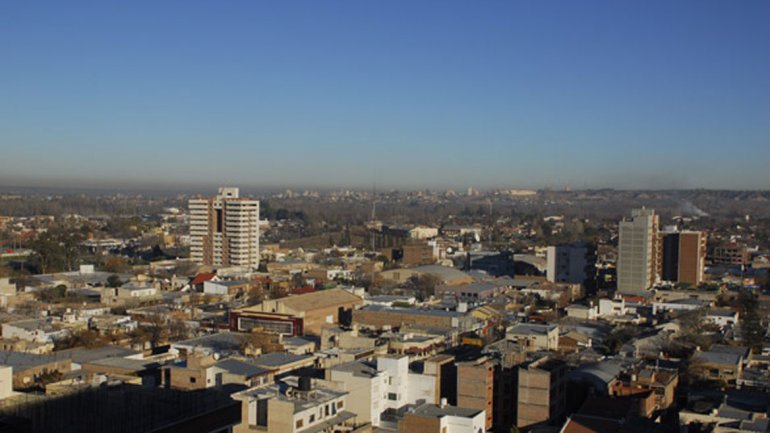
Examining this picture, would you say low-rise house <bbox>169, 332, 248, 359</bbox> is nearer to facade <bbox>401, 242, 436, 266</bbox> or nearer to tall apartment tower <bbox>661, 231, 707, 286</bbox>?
tall apartment tower <bbox>661, 231, 707, 286</bbox>

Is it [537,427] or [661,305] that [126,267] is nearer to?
[661,305]

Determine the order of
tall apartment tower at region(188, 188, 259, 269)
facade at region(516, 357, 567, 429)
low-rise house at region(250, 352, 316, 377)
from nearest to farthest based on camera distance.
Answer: facade at region(516, 357, 567, 429) < low-rise house at region(250, 352, 316, 377) < tall apartment tower at region(188, 188, 259, 269)

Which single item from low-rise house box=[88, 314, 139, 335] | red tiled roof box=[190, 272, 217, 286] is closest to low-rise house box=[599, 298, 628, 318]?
low-rise house box=[88, 314, 139, 335]

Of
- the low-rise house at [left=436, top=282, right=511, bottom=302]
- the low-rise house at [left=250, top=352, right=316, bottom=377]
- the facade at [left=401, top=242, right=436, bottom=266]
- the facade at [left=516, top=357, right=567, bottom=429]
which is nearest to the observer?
the facade at [left=516, top=357, right=567, bottom=429]

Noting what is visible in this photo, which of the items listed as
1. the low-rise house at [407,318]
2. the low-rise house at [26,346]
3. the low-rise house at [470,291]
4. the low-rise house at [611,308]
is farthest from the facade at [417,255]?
the low-rise house at [26,346]

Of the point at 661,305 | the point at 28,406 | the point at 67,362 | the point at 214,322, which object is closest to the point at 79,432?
Result: the point at 28,406

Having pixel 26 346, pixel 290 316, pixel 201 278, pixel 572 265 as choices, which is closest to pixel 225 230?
pixel 201 278

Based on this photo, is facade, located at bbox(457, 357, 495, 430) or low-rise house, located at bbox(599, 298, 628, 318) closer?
facade, located at bbox(457, 357, 495, 430)
